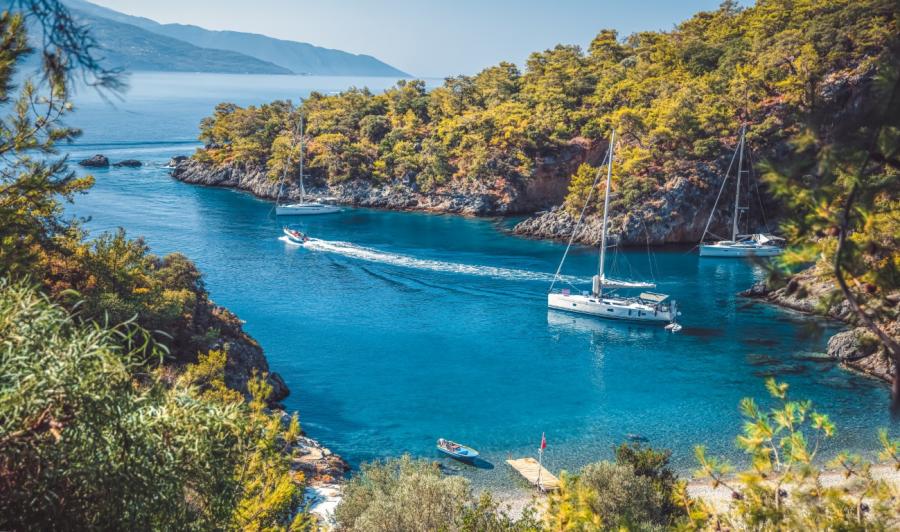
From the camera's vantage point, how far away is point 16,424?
589 cm

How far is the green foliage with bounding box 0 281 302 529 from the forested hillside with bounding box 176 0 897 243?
45.6m

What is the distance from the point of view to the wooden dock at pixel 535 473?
22016 mm

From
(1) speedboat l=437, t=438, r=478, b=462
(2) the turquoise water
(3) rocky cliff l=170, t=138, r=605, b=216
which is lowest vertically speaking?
(1) speedboat l=437, t=438, r=478, b=462

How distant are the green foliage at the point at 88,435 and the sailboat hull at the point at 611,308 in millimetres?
34718

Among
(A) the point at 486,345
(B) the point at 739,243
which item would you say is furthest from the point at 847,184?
(B) the point at 739,243

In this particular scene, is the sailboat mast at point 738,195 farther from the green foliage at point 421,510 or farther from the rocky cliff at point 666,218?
the green foliage at point 421,510

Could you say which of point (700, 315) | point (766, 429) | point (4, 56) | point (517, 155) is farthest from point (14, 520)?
point (517, 155)

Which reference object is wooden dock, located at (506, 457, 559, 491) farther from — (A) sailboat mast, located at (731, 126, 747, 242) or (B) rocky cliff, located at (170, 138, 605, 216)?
(B) rocky cliff, located at (170, 138, 605, 216)

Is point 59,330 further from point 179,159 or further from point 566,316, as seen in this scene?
point 179,159

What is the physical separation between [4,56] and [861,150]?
449 inches

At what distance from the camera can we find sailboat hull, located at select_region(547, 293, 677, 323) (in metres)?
39.1

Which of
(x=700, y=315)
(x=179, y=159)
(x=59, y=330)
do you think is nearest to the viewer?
(x=59, y=330)

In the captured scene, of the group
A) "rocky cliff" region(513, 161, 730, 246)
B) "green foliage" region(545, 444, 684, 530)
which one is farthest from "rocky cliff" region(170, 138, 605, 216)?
"green foliage" region(545, 444, 684, 530)

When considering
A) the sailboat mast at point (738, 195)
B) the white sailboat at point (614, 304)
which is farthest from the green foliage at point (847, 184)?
the sailboat mast at point (738, 195)
